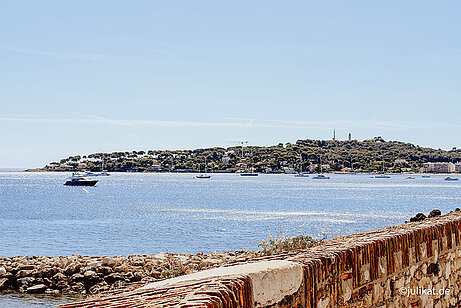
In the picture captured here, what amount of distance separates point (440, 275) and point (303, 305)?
299 cm

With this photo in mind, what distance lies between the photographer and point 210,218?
51.0 meters

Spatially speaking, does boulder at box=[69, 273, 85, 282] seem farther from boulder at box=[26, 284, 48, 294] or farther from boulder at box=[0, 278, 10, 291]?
boulder at box=[0, 278, 10, 291]

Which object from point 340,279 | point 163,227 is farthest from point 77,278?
point 163,227

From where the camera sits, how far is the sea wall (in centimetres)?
311

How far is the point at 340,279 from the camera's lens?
4348mm

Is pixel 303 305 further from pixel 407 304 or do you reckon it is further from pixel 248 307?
pixel 407 304

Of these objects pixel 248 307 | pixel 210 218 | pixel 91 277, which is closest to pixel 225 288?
pixel 248 307

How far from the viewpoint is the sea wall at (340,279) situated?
3.11 meters

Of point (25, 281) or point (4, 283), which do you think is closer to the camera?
point (25, 281)

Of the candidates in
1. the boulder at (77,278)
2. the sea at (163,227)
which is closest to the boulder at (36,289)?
the sea at (163,227)

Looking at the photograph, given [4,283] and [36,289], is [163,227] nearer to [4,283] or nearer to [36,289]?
[4,283]

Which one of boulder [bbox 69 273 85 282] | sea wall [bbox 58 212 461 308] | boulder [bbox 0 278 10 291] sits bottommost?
boulder [bbox 0 278 10 291]

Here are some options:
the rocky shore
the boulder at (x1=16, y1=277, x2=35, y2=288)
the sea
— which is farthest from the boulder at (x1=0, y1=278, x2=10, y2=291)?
the sea

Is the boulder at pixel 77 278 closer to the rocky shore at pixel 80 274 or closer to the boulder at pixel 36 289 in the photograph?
the rocky shore at pixel 80 274
